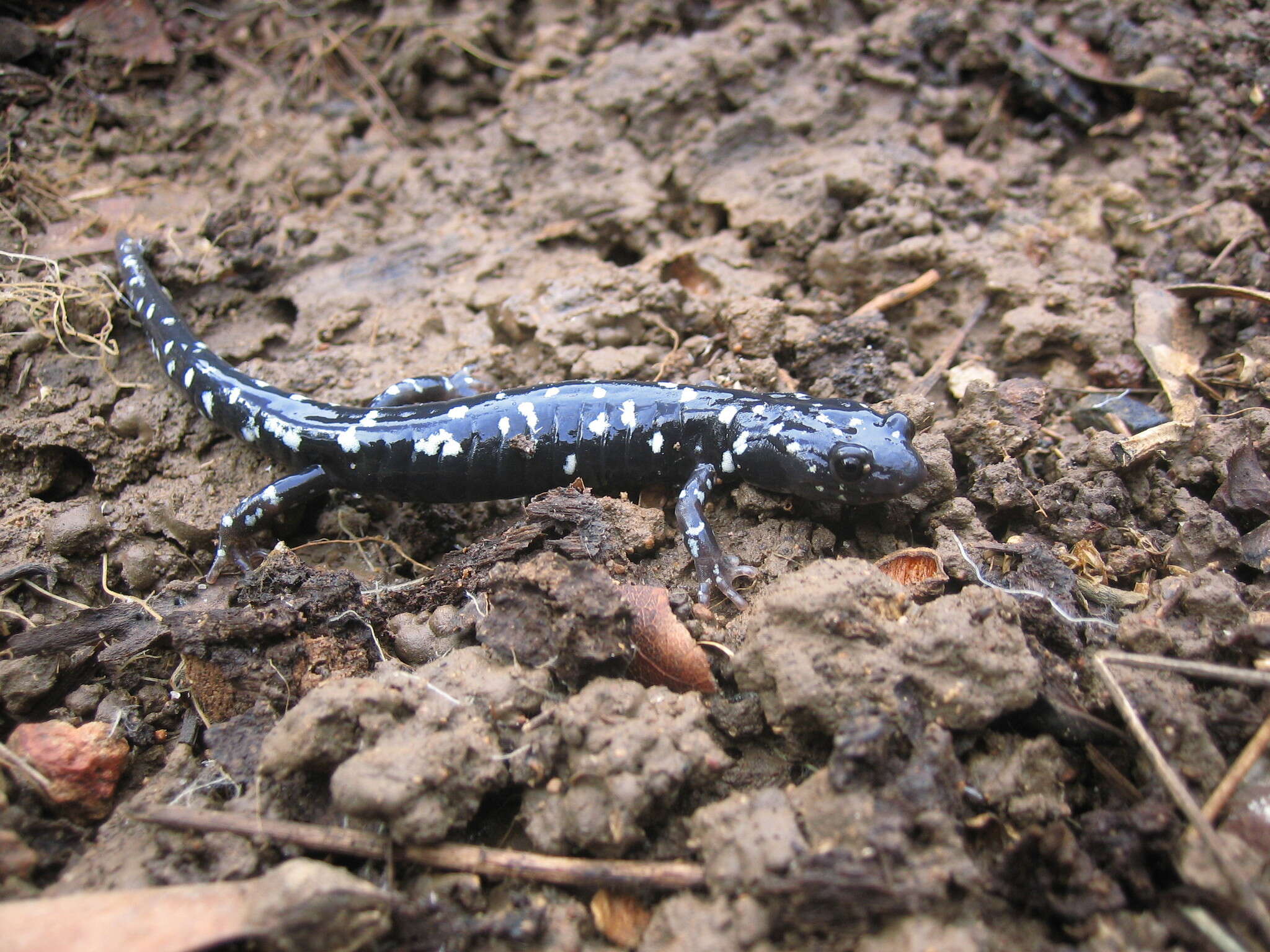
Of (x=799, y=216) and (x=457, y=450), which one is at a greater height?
(x=799, y=216)

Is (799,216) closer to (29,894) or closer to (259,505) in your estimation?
(259,505)

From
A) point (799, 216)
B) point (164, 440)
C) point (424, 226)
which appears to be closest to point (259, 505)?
point (164, 440)

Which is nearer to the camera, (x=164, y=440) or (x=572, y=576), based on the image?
(x=572, y=576)

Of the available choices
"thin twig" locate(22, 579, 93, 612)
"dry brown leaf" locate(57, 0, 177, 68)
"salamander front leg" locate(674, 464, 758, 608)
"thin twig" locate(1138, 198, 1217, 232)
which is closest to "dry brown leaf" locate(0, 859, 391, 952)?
"thin twig" locate(22, 579, 93, 612)

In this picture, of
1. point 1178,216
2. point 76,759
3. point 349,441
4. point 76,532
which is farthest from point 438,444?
point 1178,216

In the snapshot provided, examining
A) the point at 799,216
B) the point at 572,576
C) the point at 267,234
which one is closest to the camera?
the point at 572,576

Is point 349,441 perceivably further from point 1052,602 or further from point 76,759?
point 1052,602
